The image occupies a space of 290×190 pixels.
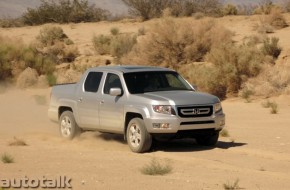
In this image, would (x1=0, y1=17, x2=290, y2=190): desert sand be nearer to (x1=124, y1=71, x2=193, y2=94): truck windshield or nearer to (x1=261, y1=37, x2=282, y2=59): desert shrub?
(x1=124, y1=71, x2=193, y2=94): truck windshield

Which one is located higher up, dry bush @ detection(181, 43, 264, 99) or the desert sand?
dry bush @ detection(181, 43, 264, 99)

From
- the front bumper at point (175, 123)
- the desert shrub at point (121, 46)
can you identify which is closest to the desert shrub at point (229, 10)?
the desert shrub at point (121, 46)

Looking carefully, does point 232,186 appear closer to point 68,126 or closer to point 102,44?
point 68,126

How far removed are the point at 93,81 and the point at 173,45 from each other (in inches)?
690

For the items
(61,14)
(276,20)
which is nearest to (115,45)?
(276,20)

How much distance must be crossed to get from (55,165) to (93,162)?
2.45 ft

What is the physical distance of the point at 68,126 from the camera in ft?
54.5

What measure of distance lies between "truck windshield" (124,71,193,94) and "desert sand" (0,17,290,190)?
47.6 inches

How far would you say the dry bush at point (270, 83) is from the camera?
1040 inches

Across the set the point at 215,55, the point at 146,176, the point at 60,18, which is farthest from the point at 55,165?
the point at 60,18

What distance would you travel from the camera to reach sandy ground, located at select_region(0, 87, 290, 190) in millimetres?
11156

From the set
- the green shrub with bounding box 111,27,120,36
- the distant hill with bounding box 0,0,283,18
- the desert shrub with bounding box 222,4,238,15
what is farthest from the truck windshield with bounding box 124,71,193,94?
the distant hill with bounding box 0,0,283,18

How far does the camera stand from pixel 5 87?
108 feet

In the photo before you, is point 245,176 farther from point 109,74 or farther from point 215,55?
point 215,55
